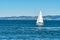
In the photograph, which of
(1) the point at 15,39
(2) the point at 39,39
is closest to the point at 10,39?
(1) the point at 15,39

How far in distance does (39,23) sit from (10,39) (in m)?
46.0

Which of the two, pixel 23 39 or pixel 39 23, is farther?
pixel 39 23

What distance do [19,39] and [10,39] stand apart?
1423 mm

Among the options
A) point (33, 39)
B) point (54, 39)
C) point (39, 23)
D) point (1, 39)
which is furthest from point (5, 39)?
point (39, 23)

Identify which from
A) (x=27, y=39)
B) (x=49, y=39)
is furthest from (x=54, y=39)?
(x=27, y=39)

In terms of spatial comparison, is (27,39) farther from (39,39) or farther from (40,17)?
(40,17)

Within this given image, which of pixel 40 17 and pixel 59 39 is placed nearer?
pixel 59 39

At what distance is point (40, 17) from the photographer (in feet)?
326

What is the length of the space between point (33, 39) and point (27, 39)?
0.95 metres

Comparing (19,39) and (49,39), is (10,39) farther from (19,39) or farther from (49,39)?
(49,39)

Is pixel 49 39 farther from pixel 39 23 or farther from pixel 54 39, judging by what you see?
pixel 39 23

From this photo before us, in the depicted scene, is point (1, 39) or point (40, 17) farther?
point (40, 17)

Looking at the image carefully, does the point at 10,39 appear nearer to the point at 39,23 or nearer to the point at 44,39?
the point at 44,39

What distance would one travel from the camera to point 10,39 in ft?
173
